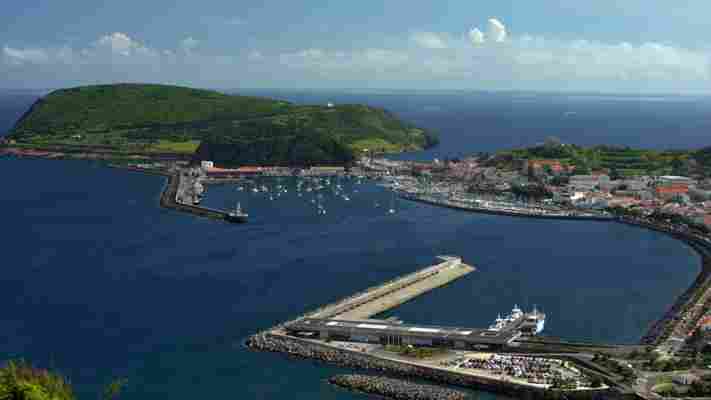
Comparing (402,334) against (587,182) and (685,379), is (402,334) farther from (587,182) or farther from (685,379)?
(587,182)

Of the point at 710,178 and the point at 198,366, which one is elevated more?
the point at 710,178

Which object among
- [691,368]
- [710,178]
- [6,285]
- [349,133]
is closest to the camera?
[691,368]

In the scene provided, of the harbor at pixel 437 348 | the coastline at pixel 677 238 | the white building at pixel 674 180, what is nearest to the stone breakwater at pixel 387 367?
the harbor at pixel 437 348

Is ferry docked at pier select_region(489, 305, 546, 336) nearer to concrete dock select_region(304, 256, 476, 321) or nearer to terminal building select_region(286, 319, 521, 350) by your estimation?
terminal building select_region(286, 319, 521, 350)

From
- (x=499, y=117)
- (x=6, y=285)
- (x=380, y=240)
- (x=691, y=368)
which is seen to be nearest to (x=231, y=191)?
(x=380, y=240)

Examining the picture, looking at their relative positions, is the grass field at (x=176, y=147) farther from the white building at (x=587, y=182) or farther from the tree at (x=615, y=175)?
the tree at (x=615, y=175)

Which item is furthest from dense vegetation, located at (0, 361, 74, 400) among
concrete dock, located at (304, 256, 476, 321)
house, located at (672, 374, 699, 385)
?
house, located at (672, 374, 699, 385)

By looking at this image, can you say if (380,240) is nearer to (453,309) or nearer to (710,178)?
(453,309)
